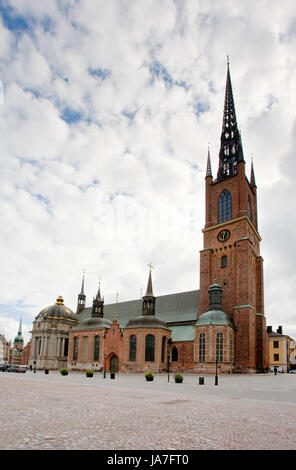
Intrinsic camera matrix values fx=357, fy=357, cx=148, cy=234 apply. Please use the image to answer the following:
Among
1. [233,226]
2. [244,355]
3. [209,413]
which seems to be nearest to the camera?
[209,413]

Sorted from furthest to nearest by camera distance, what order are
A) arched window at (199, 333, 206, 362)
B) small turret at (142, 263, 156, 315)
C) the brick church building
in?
small turret at (142, 263, 156, 315) → the brick church building → arched window at (199, 333, 206, 362)

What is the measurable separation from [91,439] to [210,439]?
8.74ft

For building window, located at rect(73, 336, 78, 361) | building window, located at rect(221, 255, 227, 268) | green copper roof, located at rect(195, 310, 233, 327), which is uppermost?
building window, located at rect(221, 255, 227, 268)

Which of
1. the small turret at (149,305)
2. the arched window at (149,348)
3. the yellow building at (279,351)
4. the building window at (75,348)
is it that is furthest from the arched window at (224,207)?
the yellow building at (279,351)

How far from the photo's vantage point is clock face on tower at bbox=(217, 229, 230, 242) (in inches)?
2349

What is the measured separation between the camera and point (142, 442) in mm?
7637

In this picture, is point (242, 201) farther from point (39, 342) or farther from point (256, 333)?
point (39, 342)

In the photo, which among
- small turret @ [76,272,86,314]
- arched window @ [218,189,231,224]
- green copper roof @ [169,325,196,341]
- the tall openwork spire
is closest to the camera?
green copper roof @ [169,325,196,341]

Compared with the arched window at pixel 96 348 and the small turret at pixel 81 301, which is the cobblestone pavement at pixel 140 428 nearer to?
the arched window at pixel 96 348

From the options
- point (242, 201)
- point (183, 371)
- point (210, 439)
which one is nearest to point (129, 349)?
point (183, 371)

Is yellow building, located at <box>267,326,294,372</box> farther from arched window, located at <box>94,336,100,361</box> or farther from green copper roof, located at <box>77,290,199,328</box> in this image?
arched window, located at <box>94,336,100,361</box>

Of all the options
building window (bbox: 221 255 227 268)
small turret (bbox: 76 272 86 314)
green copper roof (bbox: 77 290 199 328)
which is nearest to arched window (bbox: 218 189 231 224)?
building window (bbox: 221 255 227 268)

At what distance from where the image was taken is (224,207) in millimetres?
63438

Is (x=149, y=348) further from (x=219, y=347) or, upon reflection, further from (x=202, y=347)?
(x=219, y=347)
